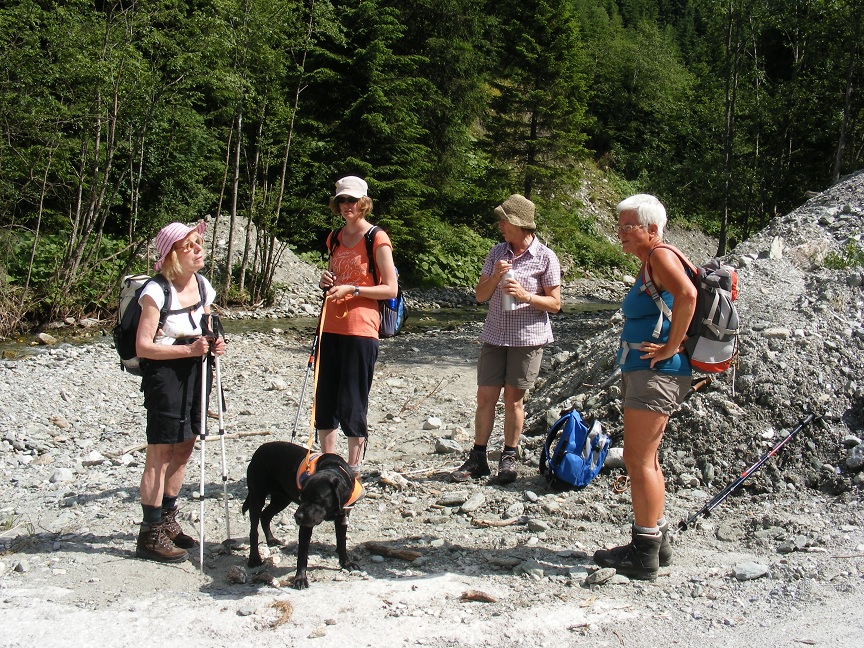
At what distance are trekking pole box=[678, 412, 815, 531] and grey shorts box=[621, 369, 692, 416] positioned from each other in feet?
3.97

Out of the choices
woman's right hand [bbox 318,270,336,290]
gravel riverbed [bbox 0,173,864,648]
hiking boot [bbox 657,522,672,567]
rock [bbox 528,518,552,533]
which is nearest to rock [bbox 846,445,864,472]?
gravel riverbed [bbox 0,173,864,648]

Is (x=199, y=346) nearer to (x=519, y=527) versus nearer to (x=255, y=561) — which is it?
(x=255, y=561)

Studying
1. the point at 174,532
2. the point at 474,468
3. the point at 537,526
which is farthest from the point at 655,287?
the point at 174,532

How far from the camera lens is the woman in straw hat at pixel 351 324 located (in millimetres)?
4926

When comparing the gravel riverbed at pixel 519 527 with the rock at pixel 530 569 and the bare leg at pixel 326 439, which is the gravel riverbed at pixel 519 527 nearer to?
the rock at pixel 530 569

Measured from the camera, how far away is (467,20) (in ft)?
94.4

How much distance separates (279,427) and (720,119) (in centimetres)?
2190

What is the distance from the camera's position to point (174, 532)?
4.57m

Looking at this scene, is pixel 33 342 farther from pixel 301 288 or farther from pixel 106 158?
pixel 301 288

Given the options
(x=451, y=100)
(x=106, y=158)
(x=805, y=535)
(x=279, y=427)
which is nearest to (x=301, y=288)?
(x=106, y=158)

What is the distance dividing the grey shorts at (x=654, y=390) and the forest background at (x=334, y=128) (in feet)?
44.4

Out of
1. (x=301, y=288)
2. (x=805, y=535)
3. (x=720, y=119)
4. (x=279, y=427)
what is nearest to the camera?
(x=805, y=535)

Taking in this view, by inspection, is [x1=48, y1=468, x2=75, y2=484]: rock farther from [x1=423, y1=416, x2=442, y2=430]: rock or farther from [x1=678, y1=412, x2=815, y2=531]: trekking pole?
[x1=678, y1=412, x2=815, y2=531]: trekking pole

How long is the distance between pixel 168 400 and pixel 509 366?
2436 mm
